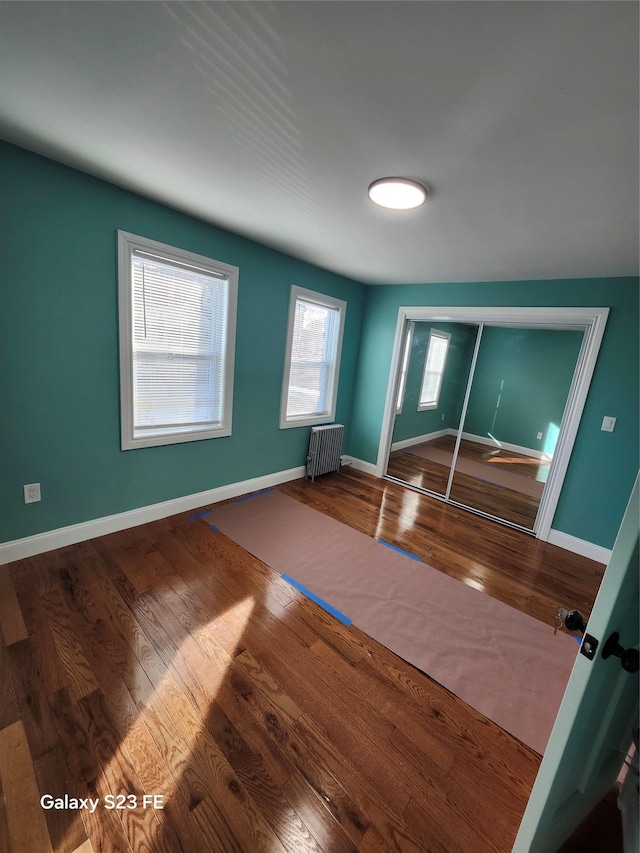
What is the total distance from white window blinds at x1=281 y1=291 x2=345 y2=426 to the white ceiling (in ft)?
4.93

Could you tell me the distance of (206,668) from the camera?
62.5 inches

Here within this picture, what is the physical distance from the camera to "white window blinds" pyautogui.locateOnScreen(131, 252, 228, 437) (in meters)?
2.45

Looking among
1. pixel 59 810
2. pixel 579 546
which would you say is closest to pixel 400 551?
pixel 579 546

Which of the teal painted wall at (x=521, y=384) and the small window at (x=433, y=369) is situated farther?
the small window at (x=433, y=369)

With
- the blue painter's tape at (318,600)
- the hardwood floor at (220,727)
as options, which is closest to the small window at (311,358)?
the blue painter's tape at (318,600)

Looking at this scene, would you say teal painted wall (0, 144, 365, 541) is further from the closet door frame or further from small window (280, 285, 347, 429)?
the closet door frame

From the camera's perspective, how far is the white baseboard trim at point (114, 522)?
2.16m

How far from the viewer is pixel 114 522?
2.55m

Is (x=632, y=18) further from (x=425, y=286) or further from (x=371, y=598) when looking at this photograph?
(x=425, y=286)

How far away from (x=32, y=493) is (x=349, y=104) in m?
2.73

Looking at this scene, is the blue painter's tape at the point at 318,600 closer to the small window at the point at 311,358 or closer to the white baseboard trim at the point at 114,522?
the white baseboard trim at the point at 114,522

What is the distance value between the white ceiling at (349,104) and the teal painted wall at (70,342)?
0.21m

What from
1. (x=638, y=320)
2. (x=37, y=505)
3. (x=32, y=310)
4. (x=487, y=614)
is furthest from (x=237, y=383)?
(x=638, y=320)

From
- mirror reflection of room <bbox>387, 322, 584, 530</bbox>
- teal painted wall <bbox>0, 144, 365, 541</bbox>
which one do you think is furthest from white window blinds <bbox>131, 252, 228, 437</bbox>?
mirror reflection of room <bbox>387, 322, 584, 530</bbox>
